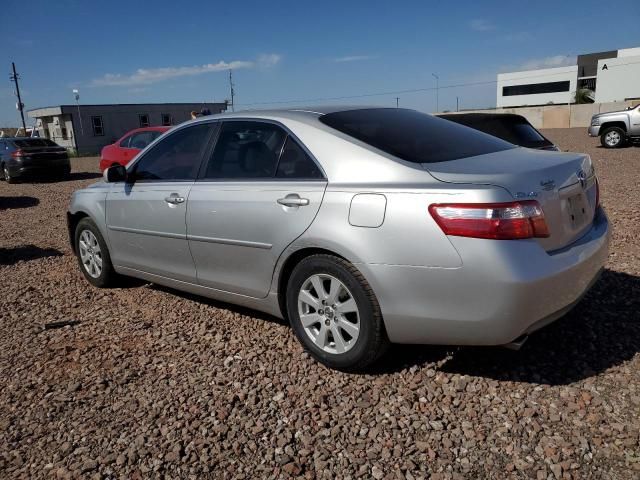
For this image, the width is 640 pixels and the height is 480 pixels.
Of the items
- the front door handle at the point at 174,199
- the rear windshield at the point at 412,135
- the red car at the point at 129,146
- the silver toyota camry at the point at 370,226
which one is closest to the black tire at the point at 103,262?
the silver toyota camry at the point at 370,226

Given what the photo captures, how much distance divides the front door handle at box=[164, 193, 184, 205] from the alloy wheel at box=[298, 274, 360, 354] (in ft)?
4.28

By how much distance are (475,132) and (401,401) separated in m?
2.06

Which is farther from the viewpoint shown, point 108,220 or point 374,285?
point 108,220

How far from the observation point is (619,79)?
186 ft

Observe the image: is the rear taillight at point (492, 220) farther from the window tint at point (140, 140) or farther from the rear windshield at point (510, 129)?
the window tint at point (140, 140)

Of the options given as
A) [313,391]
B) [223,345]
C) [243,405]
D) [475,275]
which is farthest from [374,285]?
[223,345]

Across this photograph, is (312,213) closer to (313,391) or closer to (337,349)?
(337,349)

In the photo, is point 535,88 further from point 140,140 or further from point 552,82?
point 140,140

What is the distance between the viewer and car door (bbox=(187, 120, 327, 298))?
10.9 feet

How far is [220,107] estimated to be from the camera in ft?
147

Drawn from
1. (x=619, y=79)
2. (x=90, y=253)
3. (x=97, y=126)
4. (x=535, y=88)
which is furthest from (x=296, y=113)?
(x=535, y=88)

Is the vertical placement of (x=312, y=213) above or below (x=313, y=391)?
above

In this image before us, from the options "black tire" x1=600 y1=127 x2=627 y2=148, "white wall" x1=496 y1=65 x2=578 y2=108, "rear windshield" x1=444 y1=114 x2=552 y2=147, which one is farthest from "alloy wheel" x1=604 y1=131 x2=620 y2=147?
"white wall" x1=496 y1=65 x2=578 y2=108

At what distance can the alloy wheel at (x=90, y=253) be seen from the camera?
5.12 m
